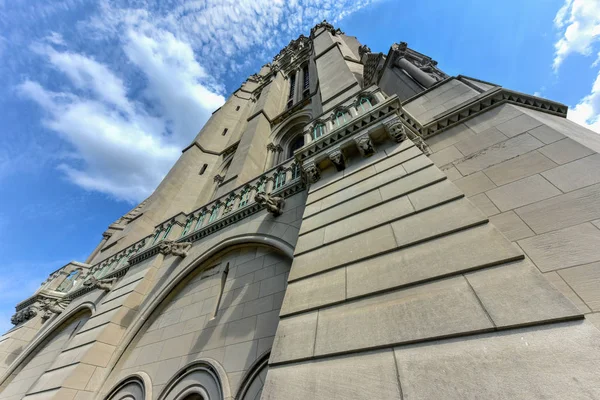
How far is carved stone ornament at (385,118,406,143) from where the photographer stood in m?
3.86

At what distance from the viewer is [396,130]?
3.88 meters

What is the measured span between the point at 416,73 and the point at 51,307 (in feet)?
54.0

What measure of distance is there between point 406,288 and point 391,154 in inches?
90.9

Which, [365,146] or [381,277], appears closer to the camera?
[381,277]

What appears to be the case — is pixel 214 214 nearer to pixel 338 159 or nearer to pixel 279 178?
pixel 279 178

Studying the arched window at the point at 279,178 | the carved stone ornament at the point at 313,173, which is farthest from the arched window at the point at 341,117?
the arched window at the point at 279,178

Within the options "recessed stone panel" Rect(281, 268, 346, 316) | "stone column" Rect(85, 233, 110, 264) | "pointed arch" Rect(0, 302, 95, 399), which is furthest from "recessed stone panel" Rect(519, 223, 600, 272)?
"stone column" Rect(85, 233, 110, 264)

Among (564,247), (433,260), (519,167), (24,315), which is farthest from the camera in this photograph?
(24,315)

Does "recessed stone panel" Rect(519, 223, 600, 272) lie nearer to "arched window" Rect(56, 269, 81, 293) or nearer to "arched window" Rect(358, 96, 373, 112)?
"arched window" Rect(358, 96, 373, 112)

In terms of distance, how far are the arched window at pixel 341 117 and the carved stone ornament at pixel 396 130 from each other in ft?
4.45

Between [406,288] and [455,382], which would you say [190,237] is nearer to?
[406,288]

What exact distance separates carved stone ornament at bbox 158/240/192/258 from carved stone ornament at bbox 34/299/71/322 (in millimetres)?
6599

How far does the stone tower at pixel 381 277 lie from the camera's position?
57.7 inches

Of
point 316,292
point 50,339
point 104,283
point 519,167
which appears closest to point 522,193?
point 519,167
